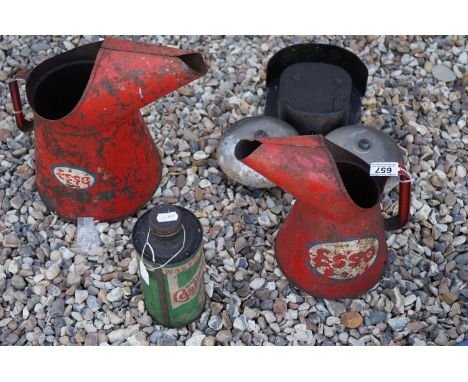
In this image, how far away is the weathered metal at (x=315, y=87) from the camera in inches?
116

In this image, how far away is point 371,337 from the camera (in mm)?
2492

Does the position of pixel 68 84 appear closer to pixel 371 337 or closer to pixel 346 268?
pixel 346 268

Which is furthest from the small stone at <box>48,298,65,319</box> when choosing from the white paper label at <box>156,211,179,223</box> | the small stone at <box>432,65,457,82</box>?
the small stone at <box>432,65,457,82</box>

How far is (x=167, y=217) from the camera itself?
2.19m

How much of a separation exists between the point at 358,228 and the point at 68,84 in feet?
4.01

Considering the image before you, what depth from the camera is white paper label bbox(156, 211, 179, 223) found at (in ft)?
7.16

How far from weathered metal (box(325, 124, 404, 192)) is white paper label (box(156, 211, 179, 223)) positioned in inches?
35.1

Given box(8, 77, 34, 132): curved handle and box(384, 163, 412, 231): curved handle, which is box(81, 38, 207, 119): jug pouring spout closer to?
box(8, 77, 34, 132): curved handle

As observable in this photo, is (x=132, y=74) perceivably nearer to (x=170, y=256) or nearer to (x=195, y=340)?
(x=170, y=256)

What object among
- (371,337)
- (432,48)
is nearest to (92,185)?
(371,337)

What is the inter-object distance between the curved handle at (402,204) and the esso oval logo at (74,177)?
1.10m

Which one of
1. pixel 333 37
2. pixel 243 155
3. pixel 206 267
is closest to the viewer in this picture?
pixel 243 155

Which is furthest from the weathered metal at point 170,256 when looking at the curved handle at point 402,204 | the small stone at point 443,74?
the small stone at point 443,74

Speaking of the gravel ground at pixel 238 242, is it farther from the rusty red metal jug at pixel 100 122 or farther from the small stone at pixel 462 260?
the rusty red metal jug at pixel 100 122
